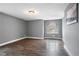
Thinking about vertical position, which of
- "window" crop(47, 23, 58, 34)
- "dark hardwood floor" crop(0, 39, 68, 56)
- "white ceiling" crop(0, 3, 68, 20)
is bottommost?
"dark hardwood floor" crop(0, 39, 68, 56)

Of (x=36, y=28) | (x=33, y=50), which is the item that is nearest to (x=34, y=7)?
(x=33, y=50)

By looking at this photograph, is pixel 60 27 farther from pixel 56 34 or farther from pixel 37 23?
pixel 37 23

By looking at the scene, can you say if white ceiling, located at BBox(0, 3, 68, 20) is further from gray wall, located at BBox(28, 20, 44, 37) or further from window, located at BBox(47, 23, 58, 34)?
gray wall, located at BBox(28, 20, 44, 37)

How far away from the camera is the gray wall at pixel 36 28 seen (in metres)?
6.56

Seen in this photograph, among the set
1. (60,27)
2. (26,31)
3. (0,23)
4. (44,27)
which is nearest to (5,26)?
(0,23)

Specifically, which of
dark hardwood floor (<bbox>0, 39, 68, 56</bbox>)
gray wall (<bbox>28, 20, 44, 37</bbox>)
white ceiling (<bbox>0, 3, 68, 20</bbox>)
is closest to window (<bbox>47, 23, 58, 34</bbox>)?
gray wall (<bbox>28, 20, 44, 37</bbox>)

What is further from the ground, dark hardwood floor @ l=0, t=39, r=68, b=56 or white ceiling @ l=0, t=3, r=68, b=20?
white ceiling @ l=0, t=3, r=68, b=20

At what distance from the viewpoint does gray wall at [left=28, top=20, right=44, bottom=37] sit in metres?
6.56

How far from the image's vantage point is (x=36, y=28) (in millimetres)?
6672

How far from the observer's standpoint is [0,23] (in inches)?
145

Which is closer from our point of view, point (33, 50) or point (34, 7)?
point (34, 7)

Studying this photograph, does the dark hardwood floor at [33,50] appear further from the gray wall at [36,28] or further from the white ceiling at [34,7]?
the gray wall at [36,28]

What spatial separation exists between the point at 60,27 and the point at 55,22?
0.52 m

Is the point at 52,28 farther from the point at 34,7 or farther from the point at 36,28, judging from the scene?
the point at 34,7
